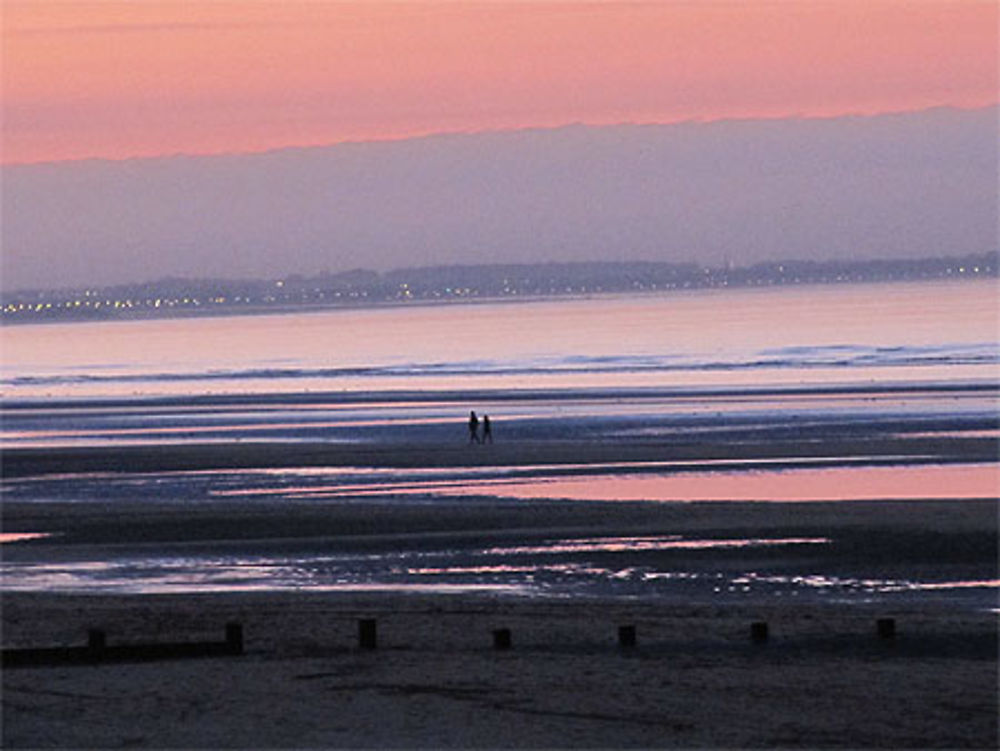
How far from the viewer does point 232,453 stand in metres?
48.8

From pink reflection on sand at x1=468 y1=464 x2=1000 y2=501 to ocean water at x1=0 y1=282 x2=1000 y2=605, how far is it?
0.09 meters

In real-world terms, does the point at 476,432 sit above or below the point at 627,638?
above

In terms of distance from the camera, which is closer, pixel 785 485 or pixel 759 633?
pixel 759 633

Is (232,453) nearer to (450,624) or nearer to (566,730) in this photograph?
(450,624)

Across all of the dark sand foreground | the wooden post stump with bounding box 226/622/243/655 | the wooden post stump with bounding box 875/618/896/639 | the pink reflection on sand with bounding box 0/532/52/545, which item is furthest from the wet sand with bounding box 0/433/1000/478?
the wooden post stump with bounding box 226/622/243/655

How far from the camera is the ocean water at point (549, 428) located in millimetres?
27000

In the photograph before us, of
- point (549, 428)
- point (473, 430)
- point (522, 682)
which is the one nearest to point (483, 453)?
point (473, 430)

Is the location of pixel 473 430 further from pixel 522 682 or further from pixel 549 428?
pixel 522 682

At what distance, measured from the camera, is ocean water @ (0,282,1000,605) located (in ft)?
88.6

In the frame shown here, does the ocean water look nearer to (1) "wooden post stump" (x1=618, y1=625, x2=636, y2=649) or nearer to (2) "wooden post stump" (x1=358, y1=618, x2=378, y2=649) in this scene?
(1) "wooden post stump" (x1=618, y1=625, x2=636, y2=649)

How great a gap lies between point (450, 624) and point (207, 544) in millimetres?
9722

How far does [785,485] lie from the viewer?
37.5 meters

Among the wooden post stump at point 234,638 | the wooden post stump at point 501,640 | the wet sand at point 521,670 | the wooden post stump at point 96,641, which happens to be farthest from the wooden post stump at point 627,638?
the wooden post stump at point 96,641

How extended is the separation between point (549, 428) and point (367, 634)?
114 ft
